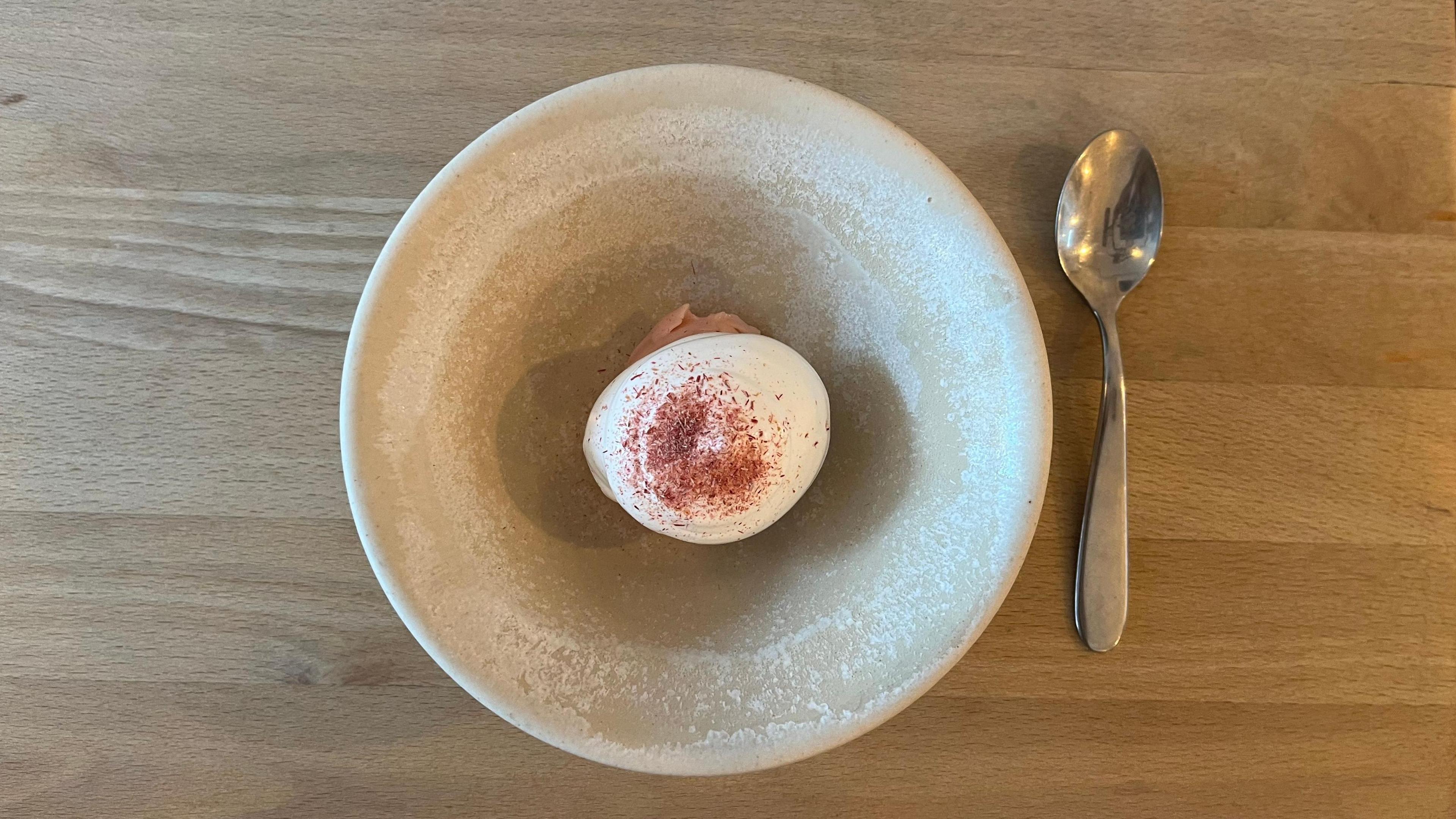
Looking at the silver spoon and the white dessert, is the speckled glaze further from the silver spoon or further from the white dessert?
the silver spoon

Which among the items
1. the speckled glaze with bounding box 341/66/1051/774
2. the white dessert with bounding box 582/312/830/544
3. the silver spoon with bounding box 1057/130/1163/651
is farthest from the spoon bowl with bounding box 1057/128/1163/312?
the white dessert with bounding box 582/312/830/544

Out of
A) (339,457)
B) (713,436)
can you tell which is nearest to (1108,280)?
(713,436)

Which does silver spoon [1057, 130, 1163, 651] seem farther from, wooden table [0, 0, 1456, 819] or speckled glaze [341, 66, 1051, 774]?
speckled glaze [341, 66, 1051, 774]

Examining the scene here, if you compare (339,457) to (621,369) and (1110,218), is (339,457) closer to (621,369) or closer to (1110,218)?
(621,369)

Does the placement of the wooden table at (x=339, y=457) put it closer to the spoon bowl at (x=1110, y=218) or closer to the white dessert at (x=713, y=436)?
the spoon bowl at (x=1110, y=218)

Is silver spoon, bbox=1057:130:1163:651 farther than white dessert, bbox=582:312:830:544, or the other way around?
silver spoon, bbox=1057:130:1163:651

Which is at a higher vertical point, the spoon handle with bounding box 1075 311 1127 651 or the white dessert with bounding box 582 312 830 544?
the white dessert with bounding box 582 312 830 544

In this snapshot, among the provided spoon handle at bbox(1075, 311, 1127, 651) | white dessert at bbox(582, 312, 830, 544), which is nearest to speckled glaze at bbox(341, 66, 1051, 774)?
white dessert at bbox(582, 312, 830, 544)
